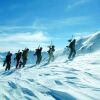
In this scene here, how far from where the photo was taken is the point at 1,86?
17.5 meters

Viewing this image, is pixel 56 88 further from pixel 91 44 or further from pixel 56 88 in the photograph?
pixel 91 44

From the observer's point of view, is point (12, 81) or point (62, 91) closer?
point (62, 91)

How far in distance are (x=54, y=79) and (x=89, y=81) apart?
2.22 m

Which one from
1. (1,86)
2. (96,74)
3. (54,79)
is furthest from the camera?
(96,74)

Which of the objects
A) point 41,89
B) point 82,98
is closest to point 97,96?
point 82,98

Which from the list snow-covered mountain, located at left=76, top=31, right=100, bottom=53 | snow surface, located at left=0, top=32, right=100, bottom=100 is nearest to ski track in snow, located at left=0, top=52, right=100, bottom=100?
snow surface, located at left=0, top=32, right=100, bottom=100

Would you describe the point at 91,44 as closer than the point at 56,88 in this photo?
No

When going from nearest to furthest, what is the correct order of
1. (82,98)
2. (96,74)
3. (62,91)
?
(82,98), (62,91), (96,74)

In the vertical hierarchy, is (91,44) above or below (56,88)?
above

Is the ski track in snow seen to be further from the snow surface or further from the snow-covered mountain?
the snow-covered mountain

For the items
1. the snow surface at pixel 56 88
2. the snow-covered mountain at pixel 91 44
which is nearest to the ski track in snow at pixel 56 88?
the snow surface at pixel 56 88

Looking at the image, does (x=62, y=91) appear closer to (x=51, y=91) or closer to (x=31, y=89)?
(x=51, y=91)

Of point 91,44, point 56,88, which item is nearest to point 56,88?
point 56,88

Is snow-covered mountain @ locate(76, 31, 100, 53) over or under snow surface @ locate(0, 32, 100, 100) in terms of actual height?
over
